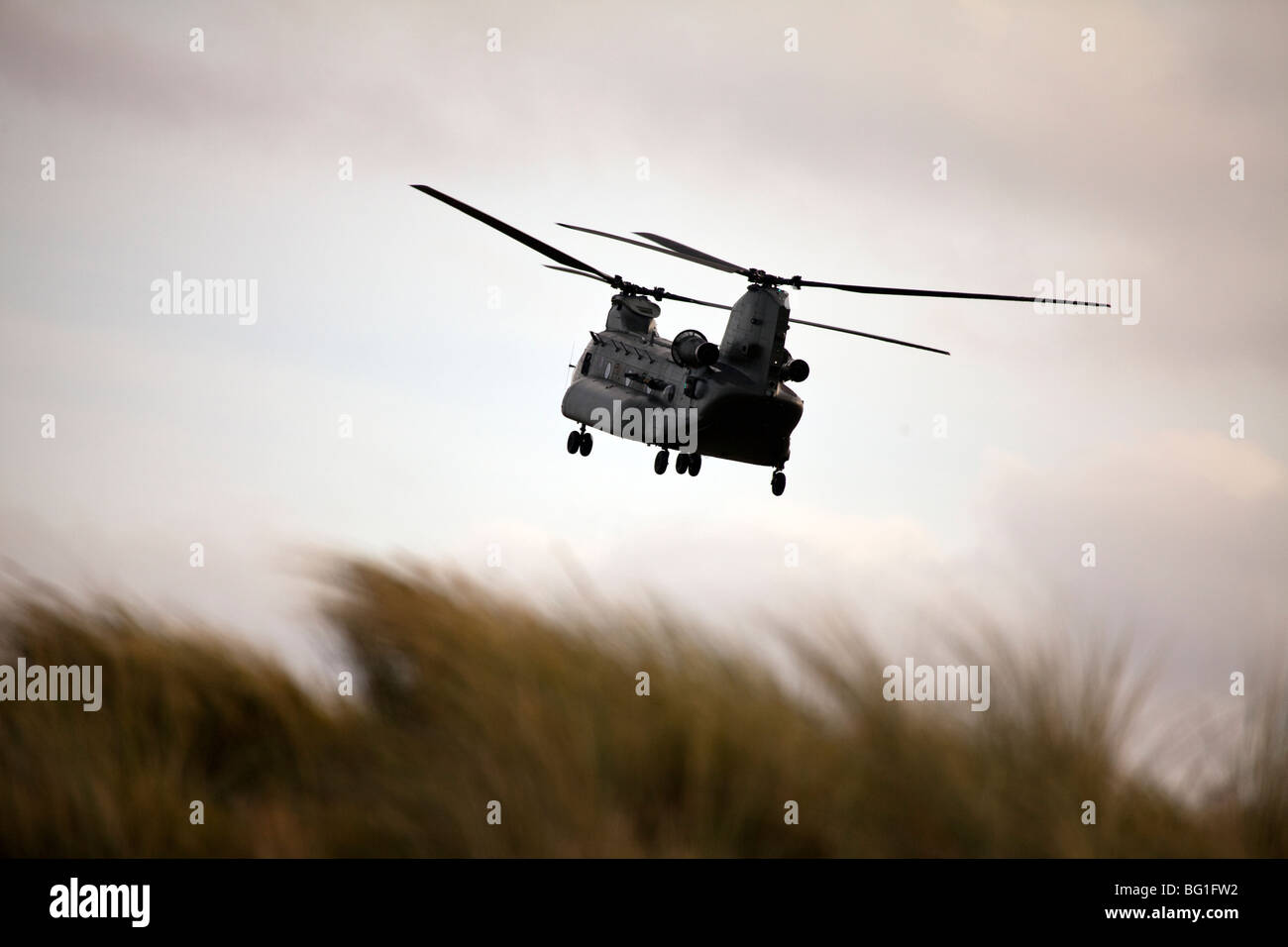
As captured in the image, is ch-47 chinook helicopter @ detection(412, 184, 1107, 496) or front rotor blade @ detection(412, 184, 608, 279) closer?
front rotor blade @ detection(412, 184, 608, 279)

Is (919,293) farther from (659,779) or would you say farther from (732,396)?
(659,779)

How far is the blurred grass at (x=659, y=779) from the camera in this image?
5516 mm

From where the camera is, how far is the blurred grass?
5.52 metres

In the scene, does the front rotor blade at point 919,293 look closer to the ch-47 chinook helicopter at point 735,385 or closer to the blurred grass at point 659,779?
the ch-47 chinook helicopter at point 735,385

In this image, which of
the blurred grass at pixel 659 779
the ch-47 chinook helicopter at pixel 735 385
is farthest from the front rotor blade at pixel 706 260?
the blurred grass at pixel 659 779

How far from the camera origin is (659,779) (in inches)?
229

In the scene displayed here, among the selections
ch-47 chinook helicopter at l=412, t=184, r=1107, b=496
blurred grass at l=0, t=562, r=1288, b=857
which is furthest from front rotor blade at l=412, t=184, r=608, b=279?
blurred grass at l=0, t=562, r=1288, b=857

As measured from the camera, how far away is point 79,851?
5.72m

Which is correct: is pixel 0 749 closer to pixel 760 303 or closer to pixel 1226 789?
pixel 1226 789

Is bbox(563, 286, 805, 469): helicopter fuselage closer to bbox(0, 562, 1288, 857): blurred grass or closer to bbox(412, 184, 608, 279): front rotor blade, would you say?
bbox(412, 184, 608, 279): front rotor blade

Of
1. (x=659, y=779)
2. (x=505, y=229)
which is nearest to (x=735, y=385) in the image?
(x=505, y=229)

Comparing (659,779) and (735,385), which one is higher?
(735,385)

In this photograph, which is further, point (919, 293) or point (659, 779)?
point (919, 293)

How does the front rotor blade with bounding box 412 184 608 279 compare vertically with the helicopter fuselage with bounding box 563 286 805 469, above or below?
above
